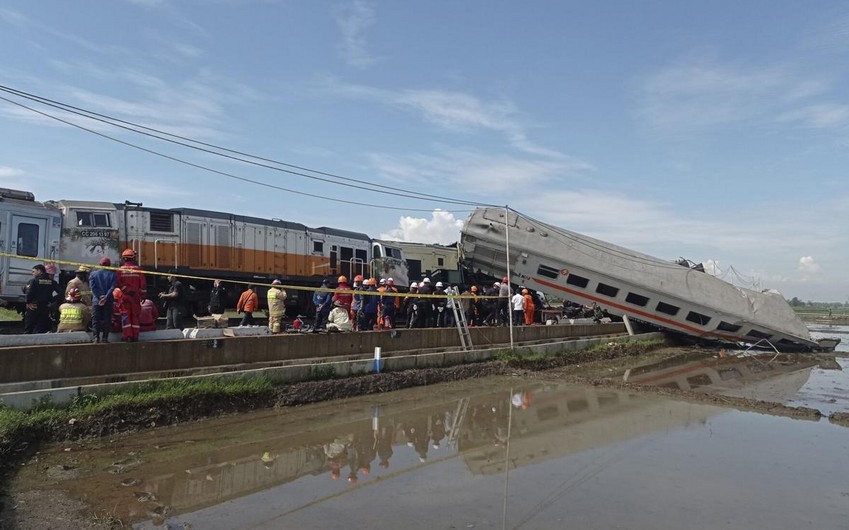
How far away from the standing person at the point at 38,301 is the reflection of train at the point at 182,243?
3.26 meters

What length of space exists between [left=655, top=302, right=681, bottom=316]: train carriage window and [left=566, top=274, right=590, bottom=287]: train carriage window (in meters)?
2.91

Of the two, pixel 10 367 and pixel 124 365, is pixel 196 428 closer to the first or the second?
pixel 124 365

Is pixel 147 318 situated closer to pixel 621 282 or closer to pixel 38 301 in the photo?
pixel 38 301

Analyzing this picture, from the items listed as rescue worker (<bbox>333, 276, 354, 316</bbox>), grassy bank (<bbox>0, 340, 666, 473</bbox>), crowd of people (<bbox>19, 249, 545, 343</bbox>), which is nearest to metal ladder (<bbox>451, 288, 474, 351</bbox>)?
crowd of people (<bbox>19, 249, 545, 343</bbox>)

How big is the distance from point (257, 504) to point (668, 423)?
6.75 meters

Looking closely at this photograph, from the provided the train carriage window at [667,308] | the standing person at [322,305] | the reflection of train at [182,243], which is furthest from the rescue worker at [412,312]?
the train carriage window at [667,308]

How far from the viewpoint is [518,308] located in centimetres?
1838

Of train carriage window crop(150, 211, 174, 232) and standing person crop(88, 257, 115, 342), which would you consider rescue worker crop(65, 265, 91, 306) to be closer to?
standing person crop(88, 257, 115, 342)

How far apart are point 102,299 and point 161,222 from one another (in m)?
9.33

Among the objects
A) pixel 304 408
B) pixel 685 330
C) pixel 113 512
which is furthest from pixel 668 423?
pixel 685 330

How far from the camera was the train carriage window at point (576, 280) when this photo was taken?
2127cm

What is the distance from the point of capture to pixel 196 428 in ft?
26.2

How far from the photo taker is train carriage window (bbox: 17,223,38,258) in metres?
13.9

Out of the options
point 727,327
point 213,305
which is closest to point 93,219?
point 213,305
